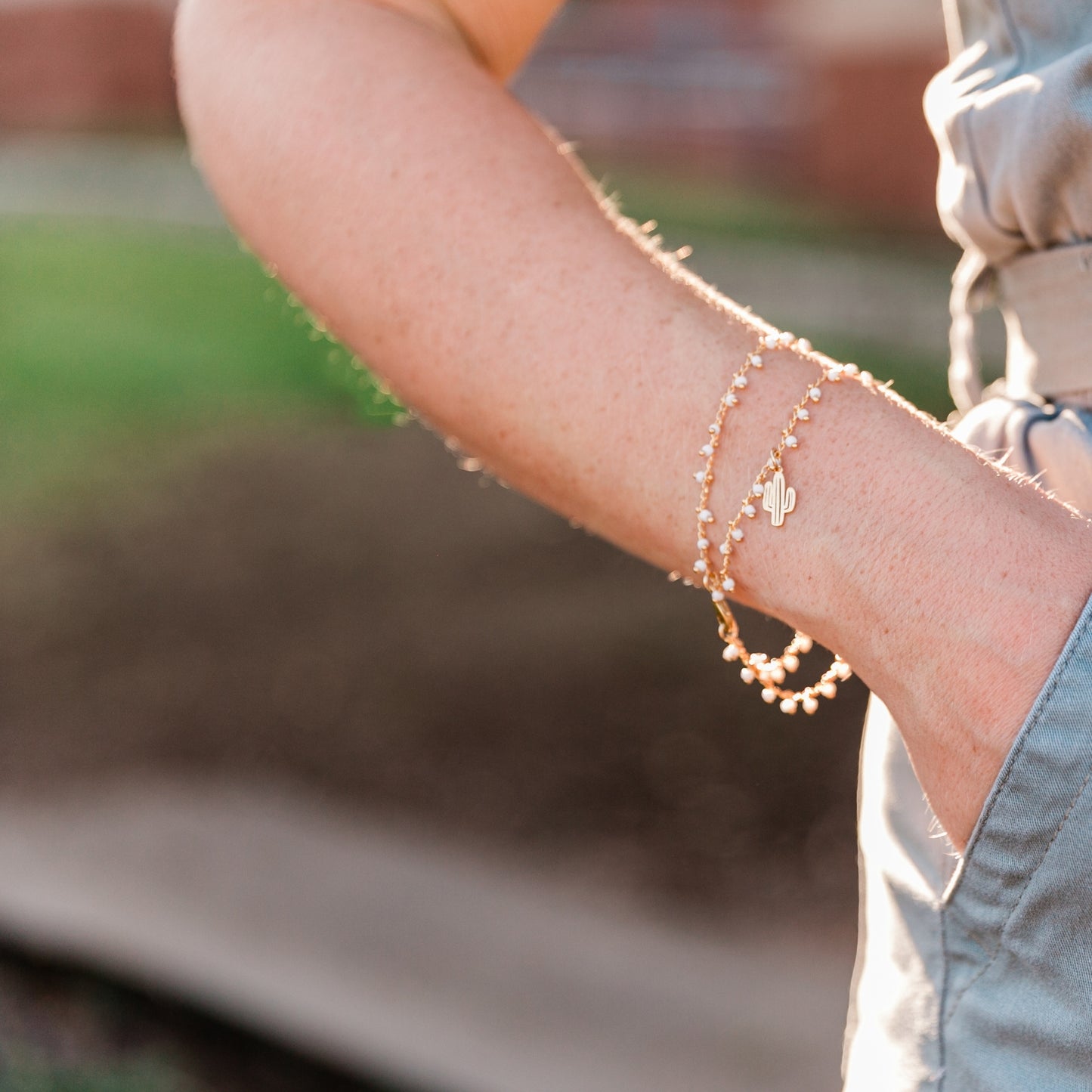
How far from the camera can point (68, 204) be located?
11883 mm

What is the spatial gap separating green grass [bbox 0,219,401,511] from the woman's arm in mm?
5366

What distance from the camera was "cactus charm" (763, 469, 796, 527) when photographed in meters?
0.86

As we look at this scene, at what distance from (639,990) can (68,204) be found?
1072 centimetres

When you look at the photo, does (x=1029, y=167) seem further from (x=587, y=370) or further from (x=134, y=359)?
(x=134, y=359)

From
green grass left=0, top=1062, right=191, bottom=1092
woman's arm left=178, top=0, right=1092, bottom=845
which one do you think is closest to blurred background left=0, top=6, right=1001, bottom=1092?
green grass left=0, top=1062, right=191, bottom=1092

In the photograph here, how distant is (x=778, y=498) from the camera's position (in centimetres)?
87

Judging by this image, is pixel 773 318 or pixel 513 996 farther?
pixel 773 318

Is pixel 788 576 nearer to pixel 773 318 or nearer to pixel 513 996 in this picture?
pixel 513 996

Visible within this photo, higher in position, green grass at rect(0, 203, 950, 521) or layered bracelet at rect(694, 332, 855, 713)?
green grass at rect(0, 203, 950, 521)

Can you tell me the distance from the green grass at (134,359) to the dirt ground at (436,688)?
2.94 feet

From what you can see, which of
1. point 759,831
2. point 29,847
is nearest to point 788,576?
point 759,831

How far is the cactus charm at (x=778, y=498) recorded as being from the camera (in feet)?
2.83

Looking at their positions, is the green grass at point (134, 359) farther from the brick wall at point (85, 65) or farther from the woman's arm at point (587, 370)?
the brick wall at point (85, 65)

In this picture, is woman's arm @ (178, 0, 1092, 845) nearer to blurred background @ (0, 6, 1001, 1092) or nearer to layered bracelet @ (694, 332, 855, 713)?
layered bracelet @ (694, 332, 855, 713)
